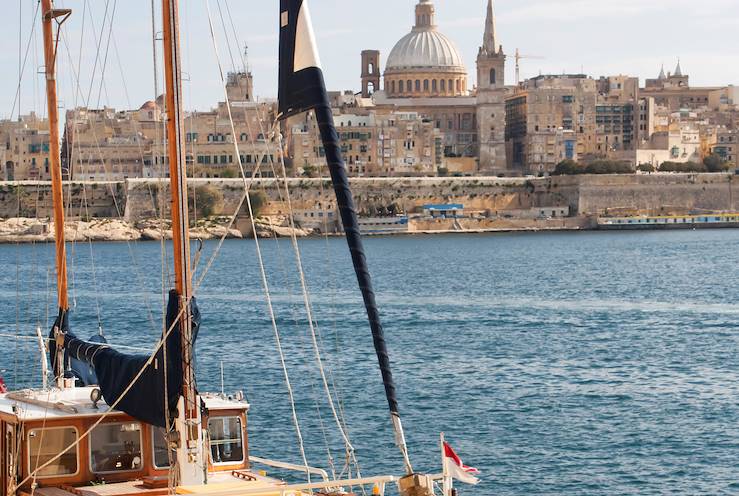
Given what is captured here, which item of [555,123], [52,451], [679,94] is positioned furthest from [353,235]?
[679,94]

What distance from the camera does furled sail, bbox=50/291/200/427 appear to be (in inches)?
378

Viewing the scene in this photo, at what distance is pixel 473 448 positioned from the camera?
1734 centimetres

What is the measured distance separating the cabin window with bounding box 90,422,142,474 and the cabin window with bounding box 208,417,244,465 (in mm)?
514

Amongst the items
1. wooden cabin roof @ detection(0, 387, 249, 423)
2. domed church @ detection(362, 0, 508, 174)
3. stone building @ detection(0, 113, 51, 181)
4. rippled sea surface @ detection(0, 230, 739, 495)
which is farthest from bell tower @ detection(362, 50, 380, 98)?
wooden cabin roof @ detection(0, 387, 249, 423)

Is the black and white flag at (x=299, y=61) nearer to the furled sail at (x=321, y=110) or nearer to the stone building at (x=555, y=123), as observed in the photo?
the furled sail at (x=321, y=110)

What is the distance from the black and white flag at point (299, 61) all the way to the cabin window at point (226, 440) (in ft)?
8.23

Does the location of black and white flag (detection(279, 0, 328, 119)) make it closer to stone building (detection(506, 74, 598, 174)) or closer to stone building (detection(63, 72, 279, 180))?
stone building (detection(63, 72, 279, 180))

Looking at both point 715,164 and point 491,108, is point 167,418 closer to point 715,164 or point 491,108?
point 715,164

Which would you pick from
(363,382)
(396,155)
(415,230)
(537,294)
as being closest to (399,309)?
(537,294)

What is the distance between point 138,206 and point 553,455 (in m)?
67.6

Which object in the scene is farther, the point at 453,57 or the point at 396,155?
the point at 453,57

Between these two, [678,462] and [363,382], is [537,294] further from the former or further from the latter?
[678,462]

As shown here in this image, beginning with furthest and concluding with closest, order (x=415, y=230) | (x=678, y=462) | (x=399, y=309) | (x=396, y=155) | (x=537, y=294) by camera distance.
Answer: (x=396, y=155), (x=415, y=230), (x=537, y=294), (x=399, y=309), (x=678, y=462)

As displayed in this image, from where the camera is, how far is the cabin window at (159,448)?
10.1 m
